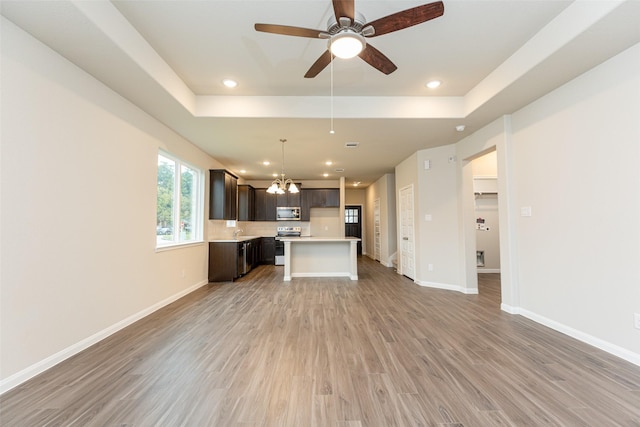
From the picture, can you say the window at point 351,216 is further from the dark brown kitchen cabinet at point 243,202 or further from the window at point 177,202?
the window at point 177,202

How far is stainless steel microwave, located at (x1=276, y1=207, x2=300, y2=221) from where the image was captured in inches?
327

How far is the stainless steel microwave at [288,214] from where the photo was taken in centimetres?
831

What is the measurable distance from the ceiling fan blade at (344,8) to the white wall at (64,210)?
239 cm

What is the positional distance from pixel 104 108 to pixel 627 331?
Result: 542 centimetres

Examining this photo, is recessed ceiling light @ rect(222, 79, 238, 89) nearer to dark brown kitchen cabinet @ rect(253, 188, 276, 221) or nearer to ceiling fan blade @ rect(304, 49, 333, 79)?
ceiling fan blade @ rect(304, 49, 333, 79)

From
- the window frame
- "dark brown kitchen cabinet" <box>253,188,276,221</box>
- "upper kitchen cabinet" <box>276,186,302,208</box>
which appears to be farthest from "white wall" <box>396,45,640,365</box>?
"dark brown kitchen cabinet" <box>253,188,276,221</box>

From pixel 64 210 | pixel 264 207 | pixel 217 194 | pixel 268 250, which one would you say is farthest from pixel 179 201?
pixel 268 250

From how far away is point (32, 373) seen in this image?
2.01m

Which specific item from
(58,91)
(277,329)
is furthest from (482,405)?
(58,91)

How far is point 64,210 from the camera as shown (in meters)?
2.34

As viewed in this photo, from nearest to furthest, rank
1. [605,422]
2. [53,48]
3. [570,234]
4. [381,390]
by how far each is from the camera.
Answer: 1. [605,422]
2. [381,390]
3. [53,48]
4. [570,234]

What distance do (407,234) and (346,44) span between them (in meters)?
4.74

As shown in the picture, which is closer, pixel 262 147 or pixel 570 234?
pixel 570 234

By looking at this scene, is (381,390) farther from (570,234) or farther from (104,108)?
(104,108)
